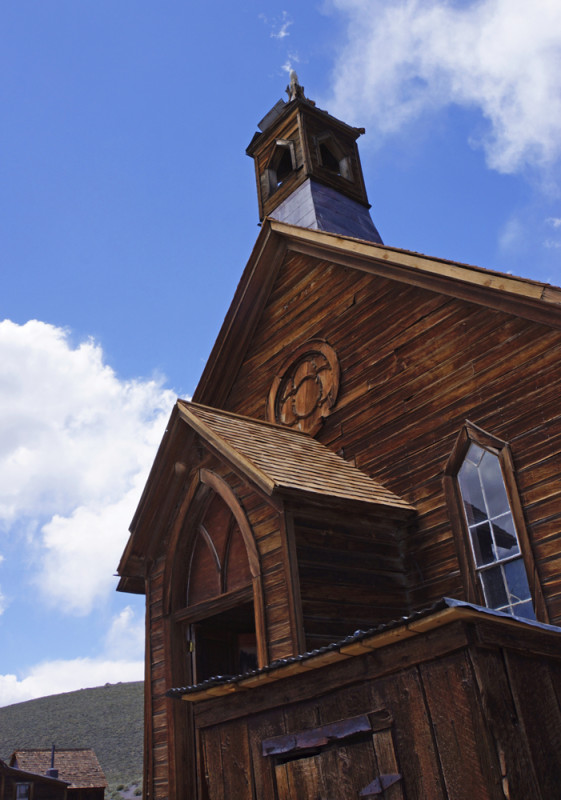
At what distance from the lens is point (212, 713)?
6.18 m

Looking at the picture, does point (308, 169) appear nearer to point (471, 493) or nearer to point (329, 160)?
point (329, 160)

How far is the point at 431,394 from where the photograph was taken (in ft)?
32.4

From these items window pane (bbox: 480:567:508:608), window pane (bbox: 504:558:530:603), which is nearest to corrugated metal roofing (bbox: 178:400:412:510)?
window pane (bbox: 480:567:508:608)

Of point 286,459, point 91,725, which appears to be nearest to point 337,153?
point 286,459

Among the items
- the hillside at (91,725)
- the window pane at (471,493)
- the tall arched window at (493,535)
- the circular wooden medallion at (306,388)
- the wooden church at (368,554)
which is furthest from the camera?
the hillside at (91,725)

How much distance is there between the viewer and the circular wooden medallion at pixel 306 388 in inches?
458

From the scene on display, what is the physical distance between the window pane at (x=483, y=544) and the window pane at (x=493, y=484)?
217 mm

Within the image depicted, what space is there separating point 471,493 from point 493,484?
341 mm

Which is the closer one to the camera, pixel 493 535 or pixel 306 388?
pixel 493 535

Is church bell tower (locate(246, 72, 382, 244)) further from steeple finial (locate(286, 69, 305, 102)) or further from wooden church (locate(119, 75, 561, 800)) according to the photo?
wooden church (locate(119, 75, 561, 800))

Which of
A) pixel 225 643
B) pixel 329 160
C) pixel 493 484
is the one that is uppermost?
pixel 329 160

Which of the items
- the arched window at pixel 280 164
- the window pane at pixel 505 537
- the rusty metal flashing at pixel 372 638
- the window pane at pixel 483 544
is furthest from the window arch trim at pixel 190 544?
the arched window at pixel 280 164

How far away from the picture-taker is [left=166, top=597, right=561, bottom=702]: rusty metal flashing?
4543 millimetres

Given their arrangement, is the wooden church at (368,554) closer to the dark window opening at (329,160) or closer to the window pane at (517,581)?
the window pane at (517,581)
